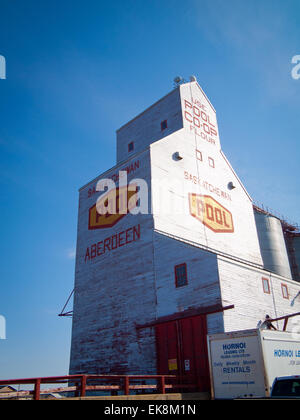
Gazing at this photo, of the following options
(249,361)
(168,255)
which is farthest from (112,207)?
(249,361)

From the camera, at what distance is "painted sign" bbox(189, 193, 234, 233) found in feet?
97.1

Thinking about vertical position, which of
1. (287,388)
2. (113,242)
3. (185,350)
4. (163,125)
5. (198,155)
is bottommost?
(287,388)

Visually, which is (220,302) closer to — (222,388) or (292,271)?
(222,388)

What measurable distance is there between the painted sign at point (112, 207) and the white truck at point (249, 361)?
1477cm

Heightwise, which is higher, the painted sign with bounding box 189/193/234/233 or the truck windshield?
the painted sign with bounding box 189/193/234/233

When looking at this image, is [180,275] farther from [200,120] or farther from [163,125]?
[200,120]

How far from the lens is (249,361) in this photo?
14.1 metres

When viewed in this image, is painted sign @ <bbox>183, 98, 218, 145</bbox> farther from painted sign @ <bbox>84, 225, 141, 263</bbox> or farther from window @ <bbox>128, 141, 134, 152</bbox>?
painted sign @ <bbox>84, 225, 141, 263</bbox>

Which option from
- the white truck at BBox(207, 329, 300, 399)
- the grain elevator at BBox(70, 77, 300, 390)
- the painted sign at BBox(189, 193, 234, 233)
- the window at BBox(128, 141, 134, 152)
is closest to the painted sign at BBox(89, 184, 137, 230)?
the grain elevator at BBox(70, 77, 300, 390)

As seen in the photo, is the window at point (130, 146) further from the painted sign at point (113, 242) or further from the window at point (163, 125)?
the painted sign at point (113, 242)

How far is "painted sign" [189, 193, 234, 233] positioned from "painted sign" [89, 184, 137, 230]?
508 centimetres

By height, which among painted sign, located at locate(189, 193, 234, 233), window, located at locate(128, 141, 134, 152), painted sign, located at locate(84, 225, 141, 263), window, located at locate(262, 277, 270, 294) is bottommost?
window, located at locate(262, 277, 270, 294)

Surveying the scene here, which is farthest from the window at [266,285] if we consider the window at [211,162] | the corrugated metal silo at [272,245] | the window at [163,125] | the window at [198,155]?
the corrugated metal silo at [272,245]

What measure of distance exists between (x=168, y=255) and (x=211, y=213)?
28.6ft
